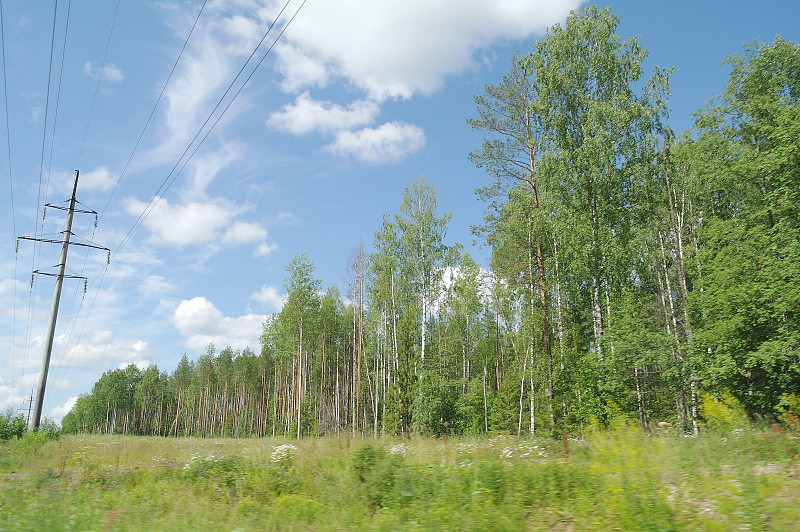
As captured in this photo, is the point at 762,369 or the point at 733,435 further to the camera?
the point at 762,369

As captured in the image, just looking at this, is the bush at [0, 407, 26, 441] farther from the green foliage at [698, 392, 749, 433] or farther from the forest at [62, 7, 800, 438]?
the green foliage at [698, 392, 749, 433]

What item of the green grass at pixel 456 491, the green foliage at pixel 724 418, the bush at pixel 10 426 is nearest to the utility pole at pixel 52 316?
the bush at pixel 10 426

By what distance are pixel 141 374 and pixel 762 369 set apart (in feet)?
324

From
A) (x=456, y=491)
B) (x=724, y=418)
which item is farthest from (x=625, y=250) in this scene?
(x=456, y=491)

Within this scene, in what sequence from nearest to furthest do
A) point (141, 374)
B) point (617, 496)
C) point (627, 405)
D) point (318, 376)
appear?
point (617, 496) → point (627, 405) → point (318, 376) → point (141, 374)

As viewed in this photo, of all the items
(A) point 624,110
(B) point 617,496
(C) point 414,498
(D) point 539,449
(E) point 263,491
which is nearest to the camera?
(B) point 617,496

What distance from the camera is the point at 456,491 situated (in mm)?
6367

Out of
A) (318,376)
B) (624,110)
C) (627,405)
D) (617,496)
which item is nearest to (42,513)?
(617,496)

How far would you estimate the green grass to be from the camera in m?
5.01

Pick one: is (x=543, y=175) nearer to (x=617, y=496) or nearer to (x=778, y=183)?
(x=778, y=183)

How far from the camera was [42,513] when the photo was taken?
5562 mm

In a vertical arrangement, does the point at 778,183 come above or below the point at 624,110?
below

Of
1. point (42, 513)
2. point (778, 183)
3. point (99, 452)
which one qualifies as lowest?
point (99, 452)

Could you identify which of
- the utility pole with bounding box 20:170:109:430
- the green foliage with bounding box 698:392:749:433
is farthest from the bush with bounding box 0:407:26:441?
the green foliage with bounding box 698:392:749:433
